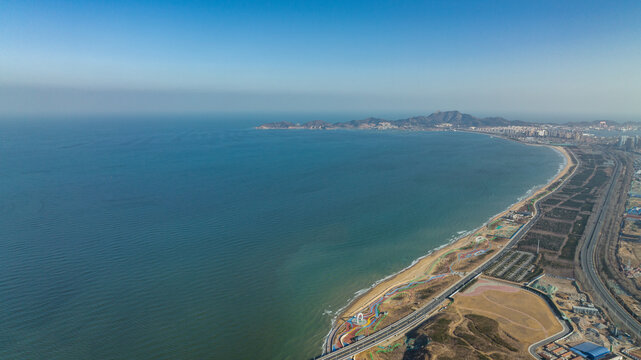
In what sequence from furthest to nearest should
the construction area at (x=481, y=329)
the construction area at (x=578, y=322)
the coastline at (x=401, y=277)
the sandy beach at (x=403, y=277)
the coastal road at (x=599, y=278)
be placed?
1. the sandy beach at (x=403, y=277)
2. the coastline at (x=401, y=277)
3. the coastal road at (x=599, y=278)
4. the construction area at (x=578, y=322)
5. the construction area at (x=481, y=329)

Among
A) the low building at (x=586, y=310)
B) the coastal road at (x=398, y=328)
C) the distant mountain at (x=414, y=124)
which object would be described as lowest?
the coastal road at (x=398, y=328)

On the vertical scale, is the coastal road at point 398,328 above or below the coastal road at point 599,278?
below

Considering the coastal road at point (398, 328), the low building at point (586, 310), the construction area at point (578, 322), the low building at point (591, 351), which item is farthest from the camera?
the low building at point (586, 310)

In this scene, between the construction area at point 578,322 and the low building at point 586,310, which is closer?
the construction area at point 578,322

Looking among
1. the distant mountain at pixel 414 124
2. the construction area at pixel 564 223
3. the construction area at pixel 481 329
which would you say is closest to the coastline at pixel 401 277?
the construction area at pixel 481 329

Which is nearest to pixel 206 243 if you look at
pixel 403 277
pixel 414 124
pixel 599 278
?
pixel 403 277

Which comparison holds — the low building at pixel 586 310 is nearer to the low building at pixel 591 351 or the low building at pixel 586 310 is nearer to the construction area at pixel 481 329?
the construction area at pixel 481 329

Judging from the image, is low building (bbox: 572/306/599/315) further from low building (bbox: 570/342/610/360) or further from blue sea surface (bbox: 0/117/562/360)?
blue sea surface (bbox: 0/117/562/360)
